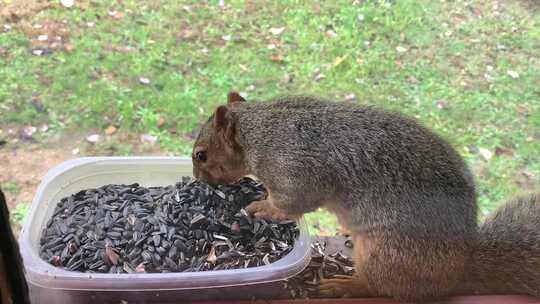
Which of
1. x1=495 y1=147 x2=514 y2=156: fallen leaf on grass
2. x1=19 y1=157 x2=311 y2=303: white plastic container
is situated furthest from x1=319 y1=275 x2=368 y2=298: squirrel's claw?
x1=495 y1=147 x2=514 y2=156: fallen leaf on grass

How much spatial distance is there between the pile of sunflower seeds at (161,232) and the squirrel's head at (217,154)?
0.12 ft

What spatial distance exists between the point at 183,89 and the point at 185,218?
24.2 inches

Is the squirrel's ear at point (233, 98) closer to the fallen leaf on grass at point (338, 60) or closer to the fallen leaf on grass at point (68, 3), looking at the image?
the fallen leaf on grass at point (338, 60)

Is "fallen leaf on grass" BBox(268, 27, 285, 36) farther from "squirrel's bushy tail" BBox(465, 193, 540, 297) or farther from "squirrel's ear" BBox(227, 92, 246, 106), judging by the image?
"squirrel's bushy tail" BBox(465, 193, 540, 297)

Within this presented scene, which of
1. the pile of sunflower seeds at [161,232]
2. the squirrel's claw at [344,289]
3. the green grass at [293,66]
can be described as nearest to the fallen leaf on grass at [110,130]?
the green grass at [293,66]

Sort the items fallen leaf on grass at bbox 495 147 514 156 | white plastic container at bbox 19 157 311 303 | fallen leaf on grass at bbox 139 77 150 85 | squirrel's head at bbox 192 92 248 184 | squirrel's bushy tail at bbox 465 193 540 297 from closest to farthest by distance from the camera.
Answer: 1. white plastic container at bbox 19 157 311 303
2. squirrel's bushy tail at bbox 465 193 540 297
3. squirrel's head at bbox 192 92 248 184
4. fallen leaf on grass at bbox 495 147 514 156
5. fallen leaf on grass at bbox 139 77 150 85

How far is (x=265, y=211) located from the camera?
161 cm

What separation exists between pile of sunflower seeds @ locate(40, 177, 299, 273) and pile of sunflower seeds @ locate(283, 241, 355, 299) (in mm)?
117

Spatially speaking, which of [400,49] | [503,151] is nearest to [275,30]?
[400,49]

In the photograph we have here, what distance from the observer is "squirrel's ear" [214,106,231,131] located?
1.56 meters

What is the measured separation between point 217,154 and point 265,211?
0.67ft

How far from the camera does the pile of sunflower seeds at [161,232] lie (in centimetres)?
149

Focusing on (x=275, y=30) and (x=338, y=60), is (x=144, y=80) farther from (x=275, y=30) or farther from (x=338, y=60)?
(x=338, y=60)

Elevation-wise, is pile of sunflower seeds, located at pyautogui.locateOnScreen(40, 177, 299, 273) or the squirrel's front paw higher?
the squirrel's front paw
